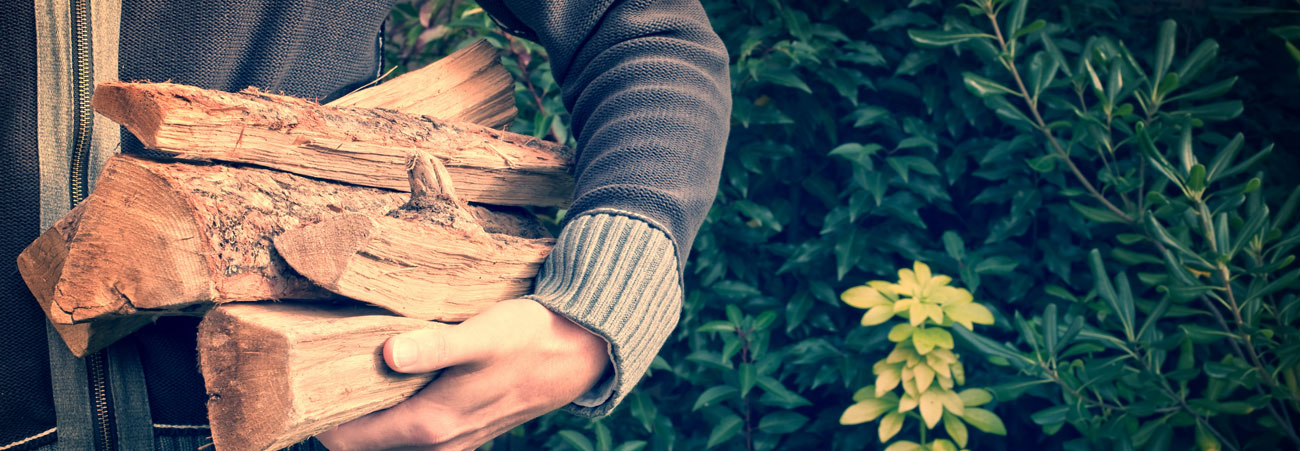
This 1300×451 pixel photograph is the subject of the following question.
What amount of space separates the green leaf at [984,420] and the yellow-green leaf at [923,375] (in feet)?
0.43

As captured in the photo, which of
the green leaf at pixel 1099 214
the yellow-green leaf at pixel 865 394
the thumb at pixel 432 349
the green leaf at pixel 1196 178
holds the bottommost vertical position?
the yellow-green leaf at pixel 865 394

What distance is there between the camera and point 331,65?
1.22m

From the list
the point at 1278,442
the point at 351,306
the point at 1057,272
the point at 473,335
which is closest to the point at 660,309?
the point at 473,335

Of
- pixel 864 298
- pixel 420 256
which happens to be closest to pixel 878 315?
pixel 864 298

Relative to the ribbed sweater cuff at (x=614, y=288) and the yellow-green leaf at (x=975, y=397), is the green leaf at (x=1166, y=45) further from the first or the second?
the ribbed sweater cuff at (x=614, y=288)

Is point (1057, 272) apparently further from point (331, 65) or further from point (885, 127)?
point (331, 65)

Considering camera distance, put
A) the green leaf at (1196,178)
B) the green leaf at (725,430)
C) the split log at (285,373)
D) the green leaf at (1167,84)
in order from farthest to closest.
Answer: the green leaf at (725,430), the green leaf at (1167,84), the green leaf at (1196,178), the split log at (285,373)

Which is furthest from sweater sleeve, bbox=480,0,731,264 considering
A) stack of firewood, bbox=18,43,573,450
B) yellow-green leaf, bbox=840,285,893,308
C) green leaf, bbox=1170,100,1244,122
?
green leaf, bbox=1170,100,1244,122

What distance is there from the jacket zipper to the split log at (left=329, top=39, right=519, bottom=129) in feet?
1.06

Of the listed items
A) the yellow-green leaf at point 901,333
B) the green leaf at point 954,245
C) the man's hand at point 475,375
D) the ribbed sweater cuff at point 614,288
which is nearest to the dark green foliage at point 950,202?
the green leaf at point 954,245

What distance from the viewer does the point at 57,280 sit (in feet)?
2.71

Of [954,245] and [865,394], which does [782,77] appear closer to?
[954,245]

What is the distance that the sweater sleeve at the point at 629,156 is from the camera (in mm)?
958

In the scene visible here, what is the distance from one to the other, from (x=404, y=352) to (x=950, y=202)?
1910 mm
